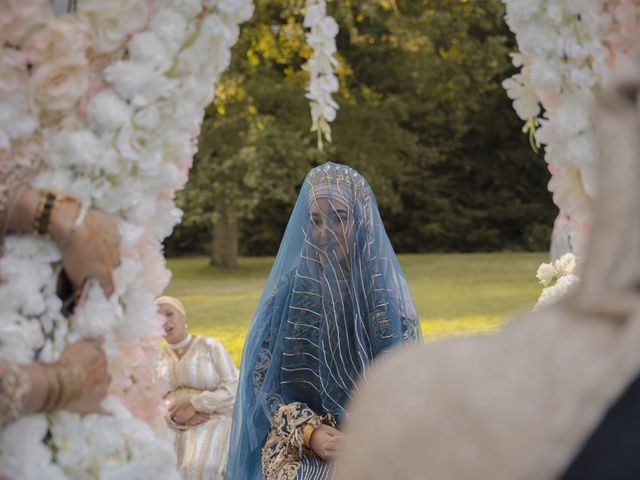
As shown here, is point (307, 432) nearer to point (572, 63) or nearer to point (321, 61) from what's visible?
point (321, 61)

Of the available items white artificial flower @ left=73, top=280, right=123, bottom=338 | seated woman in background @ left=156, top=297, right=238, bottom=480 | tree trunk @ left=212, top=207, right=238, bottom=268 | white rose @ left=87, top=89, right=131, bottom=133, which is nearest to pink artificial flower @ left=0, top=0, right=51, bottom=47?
white rose @ left=87, top=89, right=131, bottom=133

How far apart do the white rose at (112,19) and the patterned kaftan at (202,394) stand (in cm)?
418

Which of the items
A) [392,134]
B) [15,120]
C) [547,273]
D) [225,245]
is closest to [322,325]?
[547,273]

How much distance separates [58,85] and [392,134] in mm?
20389

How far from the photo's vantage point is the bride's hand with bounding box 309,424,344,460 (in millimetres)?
4219

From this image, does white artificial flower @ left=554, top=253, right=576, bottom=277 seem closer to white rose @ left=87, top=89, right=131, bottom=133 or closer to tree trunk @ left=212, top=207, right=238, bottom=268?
white rose @ left=87, top=89, right=131, bottom=133

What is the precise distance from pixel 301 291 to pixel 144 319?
193 cm

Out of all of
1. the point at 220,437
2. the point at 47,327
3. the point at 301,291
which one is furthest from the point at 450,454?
the point at 220,437

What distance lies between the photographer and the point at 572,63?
9.73 ft

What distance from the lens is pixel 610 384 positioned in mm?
983

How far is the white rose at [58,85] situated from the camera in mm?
2432

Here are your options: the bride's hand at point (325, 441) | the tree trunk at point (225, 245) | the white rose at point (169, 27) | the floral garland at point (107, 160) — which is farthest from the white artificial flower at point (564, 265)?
the tree trunk at point (225, 245)

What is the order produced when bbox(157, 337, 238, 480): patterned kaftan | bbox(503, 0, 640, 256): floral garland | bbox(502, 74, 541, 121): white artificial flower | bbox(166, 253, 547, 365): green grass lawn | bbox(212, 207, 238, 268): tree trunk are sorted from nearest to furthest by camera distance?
bbox(503, 0, 640, 256): floral garland < bbox(502, 74, 541, 121): white artificial flower < bbox(157, 337, 238, 480): patterned kaftan < bbox(166, 253, 547, 365): green grass lawn < bbox(212, 207, 238, 268): tree trunk

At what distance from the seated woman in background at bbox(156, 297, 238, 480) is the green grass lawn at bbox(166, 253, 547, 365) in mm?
6372
